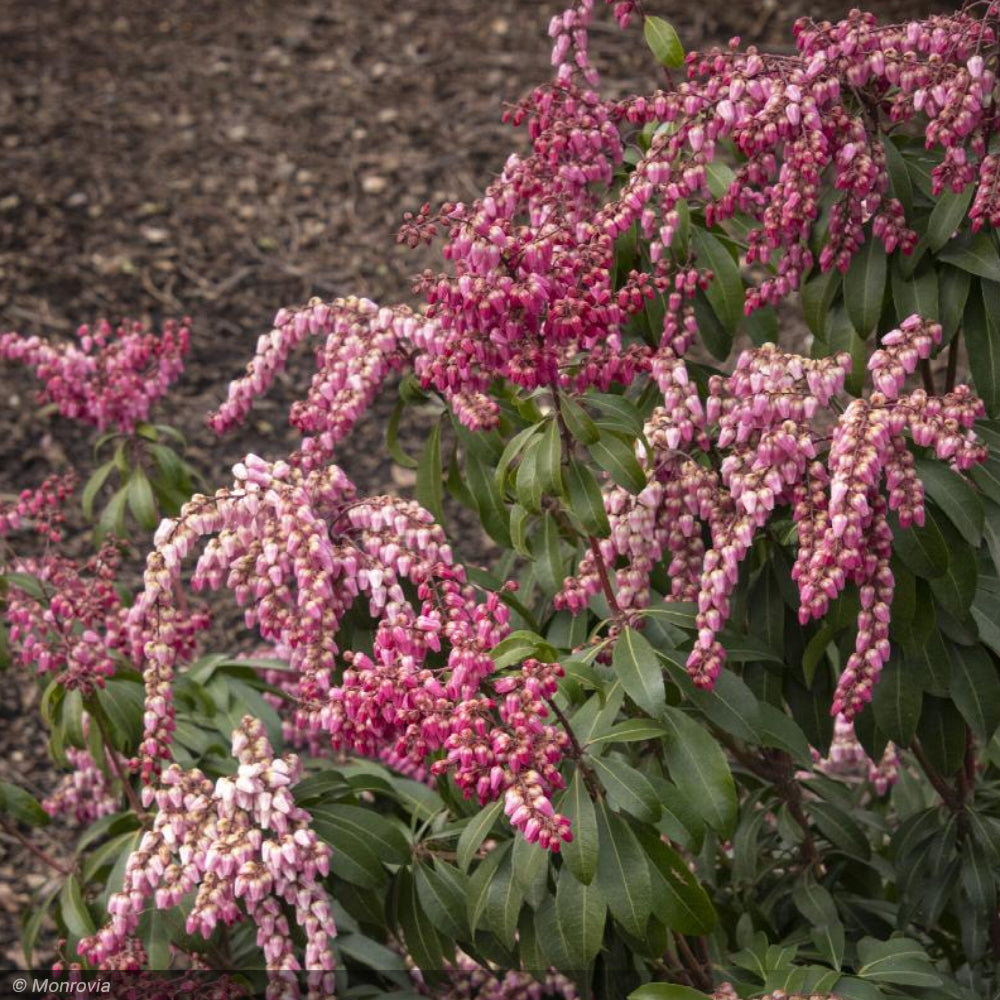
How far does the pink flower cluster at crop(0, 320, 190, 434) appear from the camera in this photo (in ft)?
13.4

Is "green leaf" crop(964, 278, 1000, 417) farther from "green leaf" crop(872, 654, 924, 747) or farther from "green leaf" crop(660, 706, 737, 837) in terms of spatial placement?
"green leaf" crop(660, 706, 737, 837)

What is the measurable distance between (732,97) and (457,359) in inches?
29.9

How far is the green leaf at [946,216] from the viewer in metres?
3.00

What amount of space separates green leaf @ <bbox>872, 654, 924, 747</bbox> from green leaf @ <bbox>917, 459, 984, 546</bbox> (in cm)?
39

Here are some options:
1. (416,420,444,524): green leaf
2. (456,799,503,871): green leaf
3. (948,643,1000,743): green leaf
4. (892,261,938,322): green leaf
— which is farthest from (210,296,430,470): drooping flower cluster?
(948,643,1000,743): green leaf

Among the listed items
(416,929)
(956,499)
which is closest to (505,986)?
(416,929)

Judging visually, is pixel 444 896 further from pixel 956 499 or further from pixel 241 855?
pixel 956 499

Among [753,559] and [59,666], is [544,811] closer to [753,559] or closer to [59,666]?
[753,559]

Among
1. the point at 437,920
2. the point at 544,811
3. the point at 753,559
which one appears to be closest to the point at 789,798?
the point at 753,559

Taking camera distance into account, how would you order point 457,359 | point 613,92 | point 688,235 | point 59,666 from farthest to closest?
point 613,92 → point 59,666 → point 688,235 → point 457,359

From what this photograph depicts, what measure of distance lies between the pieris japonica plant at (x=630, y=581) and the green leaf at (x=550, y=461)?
0.5 inches

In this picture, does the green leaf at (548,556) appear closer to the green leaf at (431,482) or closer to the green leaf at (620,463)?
the green leaf at (431,482)

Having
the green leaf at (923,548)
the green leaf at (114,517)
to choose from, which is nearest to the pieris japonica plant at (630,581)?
the green leaf at (923,548)

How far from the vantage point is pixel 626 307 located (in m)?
2.84
